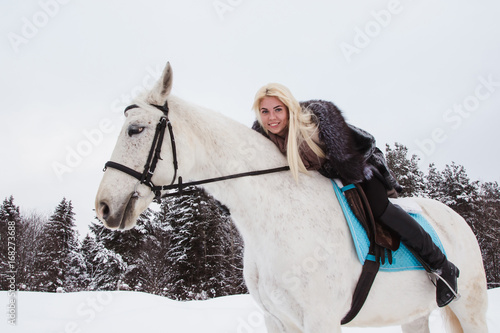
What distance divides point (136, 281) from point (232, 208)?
90.8 ft

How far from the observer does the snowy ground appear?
718 centimetres

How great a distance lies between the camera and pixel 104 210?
8.48 feet

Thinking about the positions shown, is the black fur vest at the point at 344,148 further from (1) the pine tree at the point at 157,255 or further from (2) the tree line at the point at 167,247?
(1) the pine tree at the point at 157,255

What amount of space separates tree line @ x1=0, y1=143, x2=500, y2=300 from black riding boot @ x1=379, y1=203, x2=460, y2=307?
20041 mm

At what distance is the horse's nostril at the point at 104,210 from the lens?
8.41ft

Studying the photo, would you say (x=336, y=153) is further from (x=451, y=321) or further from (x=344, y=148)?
(x=451, y=321)

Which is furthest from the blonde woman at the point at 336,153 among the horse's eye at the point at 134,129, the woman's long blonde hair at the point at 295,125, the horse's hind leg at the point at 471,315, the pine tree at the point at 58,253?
the pine tree at the point at 58,253

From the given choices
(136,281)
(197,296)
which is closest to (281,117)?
(197,296)

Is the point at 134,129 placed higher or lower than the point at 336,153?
higher

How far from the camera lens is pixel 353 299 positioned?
9.28ft

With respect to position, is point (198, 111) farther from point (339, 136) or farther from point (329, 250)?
point (329, 250)

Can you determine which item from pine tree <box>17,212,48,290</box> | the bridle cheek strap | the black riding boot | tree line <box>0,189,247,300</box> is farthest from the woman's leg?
pine tree <box>17,212,48,290</box>

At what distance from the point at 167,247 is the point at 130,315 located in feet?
71.3

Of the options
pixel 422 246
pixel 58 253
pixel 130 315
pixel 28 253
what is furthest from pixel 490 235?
pixel 28 253
